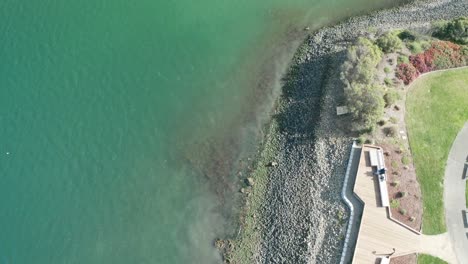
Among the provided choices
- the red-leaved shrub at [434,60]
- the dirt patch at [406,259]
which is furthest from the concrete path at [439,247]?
the red-leaved shrub at [434,60]

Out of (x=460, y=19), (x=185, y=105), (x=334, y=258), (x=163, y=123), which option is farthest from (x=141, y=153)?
(x=460, y=19)

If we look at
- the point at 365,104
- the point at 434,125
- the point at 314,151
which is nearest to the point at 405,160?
the point at 434,125

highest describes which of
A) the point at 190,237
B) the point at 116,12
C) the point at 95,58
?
the point at 116,12

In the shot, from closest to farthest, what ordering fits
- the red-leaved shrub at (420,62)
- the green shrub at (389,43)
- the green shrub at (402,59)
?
1. the red-leaved shrub at (420,62)
2. the green shrub at (402,59)
3. the green shrub at (389,43)

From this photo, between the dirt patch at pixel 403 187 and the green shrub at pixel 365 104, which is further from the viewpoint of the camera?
the green shrub at pixel 365 104

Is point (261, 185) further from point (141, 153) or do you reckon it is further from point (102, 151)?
point (102, 151)

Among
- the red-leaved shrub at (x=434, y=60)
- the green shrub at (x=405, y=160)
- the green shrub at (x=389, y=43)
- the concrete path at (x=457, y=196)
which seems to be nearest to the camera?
the concrete path at (x=457, y=196)

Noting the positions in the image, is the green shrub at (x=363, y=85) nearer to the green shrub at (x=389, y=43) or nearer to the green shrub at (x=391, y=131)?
the green shrub at (x=389, y=43)

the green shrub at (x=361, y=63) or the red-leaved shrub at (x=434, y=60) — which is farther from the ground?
the green shrub at (x=361, y=63)
